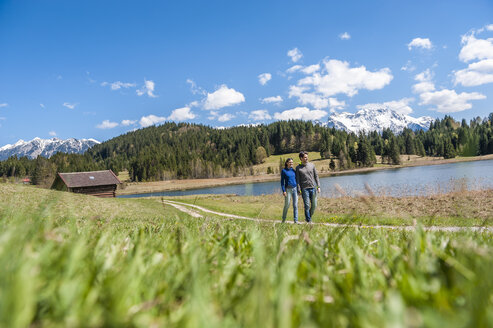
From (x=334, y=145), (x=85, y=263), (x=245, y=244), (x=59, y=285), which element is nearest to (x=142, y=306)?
(x=59, y=285)

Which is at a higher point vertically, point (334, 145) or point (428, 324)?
point (334, 145)

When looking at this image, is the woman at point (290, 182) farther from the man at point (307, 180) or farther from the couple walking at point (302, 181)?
the man at point (307, 180)

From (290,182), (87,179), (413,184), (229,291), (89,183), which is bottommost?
(413,184)

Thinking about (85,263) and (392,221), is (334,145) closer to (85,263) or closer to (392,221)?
(392,221)

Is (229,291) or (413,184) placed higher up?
(229,291)

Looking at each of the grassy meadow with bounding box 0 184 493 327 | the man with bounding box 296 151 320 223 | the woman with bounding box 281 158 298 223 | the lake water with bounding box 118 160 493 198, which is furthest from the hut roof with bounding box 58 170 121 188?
the grassy meadow with bounding box 0 184 493 327

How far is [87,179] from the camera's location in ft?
178

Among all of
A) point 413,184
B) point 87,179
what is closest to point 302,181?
point 413,184

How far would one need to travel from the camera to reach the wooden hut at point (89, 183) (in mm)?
52847

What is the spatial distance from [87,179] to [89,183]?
4.74ft

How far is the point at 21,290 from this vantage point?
61 centimetres

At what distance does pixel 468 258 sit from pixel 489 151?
166 m

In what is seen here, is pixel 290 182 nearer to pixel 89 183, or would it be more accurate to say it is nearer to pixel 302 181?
pixel 302 181

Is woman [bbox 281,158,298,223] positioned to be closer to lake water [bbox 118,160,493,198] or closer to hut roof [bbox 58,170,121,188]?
lake water [bbox 118,160,493,198]
